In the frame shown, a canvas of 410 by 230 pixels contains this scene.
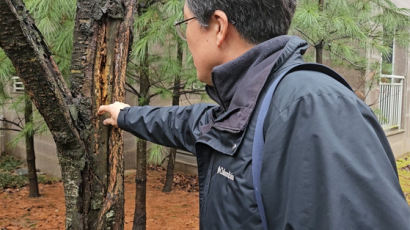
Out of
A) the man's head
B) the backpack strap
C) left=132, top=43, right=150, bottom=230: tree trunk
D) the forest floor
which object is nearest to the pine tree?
left=132, top=43, right=150, bottom=230: tree trunk

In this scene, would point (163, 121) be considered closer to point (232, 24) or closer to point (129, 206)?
point (232, 24)

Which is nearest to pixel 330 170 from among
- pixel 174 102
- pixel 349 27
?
pixel 349 27

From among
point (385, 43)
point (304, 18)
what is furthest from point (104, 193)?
point (385, 43)

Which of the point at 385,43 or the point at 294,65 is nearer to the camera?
the point at 294,65

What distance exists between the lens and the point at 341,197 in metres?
0.81

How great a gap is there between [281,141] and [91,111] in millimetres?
1233

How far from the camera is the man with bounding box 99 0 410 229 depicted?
0.81 m

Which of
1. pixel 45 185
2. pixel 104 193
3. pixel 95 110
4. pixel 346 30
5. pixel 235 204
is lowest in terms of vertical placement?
pixel 45 185

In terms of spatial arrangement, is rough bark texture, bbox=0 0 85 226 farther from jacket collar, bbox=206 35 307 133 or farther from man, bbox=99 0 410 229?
jacket collar, bbox=206 35 307 133

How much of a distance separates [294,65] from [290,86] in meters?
0.10

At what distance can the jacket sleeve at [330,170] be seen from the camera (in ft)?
2.63

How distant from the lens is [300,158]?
33.3 inches

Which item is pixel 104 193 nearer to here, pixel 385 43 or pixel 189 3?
pixel 189 3

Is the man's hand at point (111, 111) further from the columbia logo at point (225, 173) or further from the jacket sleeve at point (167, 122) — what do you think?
the columbia logo at point (225, 173)
